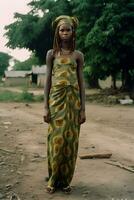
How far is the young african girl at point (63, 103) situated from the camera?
5340 millimetres

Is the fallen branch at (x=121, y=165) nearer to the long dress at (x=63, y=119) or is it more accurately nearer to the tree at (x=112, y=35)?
the long dress at (x=63, y=119)

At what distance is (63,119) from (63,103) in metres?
0.19

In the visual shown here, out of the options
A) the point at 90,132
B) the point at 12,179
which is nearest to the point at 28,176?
the point at 12,179

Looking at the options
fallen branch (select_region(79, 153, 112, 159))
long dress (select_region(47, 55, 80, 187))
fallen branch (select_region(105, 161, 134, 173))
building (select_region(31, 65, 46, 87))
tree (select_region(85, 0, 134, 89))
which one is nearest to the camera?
long dress (select_region(47, 55, 80, 187))

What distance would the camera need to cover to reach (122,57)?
21250mm

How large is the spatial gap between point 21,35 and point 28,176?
73.8 feet

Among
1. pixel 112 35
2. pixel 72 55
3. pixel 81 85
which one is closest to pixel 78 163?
pixel 81 85

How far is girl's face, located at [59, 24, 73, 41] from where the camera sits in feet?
17.9

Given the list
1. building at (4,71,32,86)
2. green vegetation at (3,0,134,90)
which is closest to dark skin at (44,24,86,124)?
green vegetation at (3,0,134,90)

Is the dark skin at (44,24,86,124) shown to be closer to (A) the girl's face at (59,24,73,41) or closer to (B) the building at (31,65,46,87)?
(A) the girl's face at (59,24,73,41)

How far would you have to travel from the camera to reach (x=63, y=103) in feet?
17.6

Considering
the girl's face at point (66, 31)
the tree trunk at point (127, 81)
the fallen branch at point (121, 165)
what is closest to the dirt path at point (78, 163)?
the fallen branch at point (121, 165)

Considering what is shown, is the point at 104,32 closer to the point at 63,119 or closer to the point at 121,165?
the point at 121,165

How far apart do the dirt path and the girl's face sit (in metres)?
1.91
